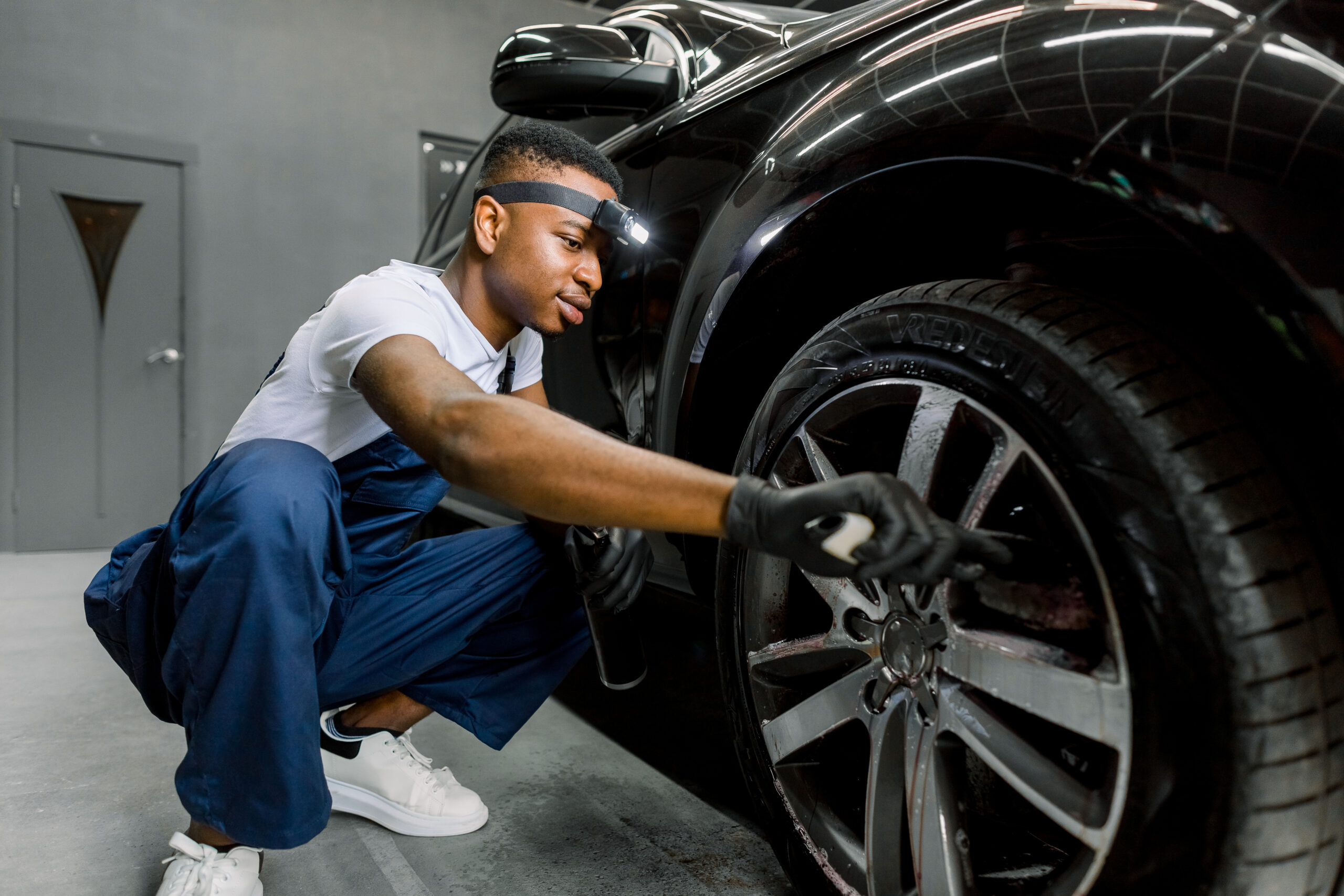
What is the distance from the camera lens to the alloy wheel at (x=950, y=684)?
0.65 metres

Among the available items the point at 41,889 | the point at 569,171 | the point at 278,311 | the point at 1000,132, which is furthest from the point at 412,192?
the point at 1000,132

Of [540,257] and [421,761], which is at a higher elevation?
[540,257]

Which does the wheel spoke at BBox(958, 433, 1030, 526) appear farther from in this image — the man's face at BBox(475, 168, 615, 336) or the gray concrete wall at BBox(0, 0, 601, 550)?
the gray concrete wall at BBox(0, 0, 601, 550)

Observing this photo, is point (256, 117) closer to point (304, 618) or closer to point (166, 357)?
point (166, 357)

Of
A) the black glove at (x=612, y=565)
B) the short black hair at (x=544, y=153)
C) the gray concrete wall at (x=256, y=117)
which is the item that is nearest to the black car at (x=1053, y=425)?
the black glove at (x=612, y=565)

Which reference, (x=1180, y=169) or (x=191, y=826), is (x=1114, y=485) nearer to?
(x=1180, y=169)

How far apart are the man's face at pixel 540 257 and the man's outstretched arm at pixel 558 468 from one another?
40 centimetres

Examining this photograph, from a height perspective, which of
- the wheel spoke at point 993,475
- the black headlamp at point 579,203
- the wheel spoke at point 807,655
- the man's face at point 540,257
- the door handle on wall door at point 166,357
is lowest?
the door handle on wall door at point 166,357

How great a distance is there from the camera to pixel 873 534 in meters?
0.66

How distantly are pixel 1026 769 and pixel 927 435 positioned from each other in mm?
279

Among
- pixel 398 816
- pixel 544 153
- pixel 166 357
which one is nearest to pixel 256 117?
pixel 166 357

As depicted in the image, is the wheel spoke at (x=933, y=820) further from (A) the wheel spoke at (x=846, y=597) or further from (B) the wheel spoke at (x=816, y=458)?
(B) the wheel spoke at (x=816, y=458)

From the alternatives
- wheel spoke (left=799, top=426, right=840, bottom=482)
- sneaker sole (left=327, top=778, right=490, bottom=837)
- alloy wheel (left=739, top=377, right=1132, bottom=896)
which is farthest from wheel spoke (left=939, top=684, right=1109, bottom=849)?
sneaker sole (left=327, top=778, right=490, bottom=837)

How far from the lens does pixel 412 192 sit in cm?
517
